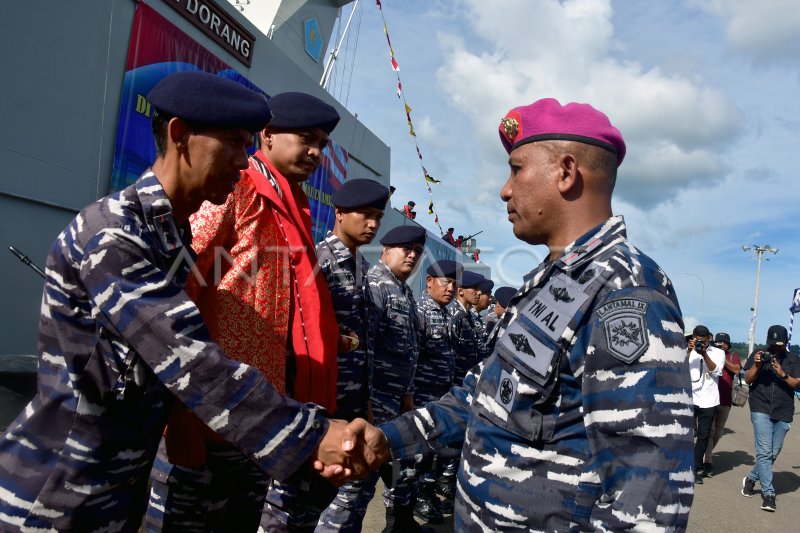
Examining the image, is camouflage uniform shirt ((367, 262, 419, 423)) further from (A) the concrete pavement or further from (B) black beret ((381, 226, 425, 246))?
(A) the concrete pavement

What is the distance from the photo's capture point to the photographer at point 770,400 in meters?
6.45

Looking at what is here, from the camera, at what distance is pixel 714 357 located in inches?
322

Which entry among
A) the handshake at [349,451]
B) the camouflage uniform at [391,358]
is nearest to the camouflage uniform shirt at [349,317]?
the camouflage uniform at [391,358]

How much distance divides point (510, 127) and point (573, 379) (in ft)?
2.60

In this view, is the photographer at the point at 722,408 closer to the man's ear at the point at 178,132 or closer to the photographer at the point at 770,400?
the photographer at the point at 770,400

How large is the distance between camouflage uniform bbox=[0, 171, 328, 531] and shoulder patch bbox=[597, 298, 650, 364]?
880 millimetres

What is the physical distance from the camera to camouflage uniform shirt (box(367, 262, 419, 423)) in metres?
4.05

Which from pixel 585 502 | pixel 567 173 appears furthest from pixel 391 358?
pixel 585 502

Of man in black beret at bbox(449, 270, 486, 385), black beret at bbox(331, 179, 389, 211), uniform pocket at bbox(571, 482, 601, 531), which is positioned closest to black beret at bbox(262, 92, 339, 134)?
black beret at bbox(331, 179, 389, 211)

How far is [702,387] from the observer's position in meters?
7.54

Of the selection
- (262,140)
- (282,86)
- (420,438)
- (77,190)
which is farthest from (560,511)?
(282,86)

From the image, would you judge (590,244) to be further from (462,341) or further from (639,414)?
(462,341)

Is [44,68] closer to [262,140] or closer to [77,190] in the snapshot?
[77,190]

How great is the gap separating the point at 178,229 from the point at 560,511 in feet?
4.14
